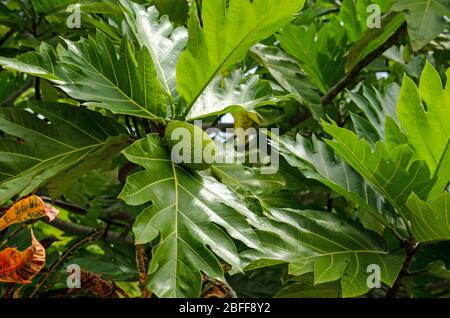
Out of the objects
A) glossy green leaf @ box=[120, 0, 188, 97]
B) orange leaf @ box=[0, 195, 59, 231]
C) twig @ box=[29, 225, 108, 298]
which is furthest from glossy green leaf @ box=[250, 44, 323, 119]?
orange leaf @ box=[0, 195, 59, 231]

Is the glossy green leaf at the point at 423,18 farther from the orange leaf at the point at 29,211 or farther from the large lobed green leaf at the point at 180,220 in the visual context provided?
the orange leaf at the point at 29,211

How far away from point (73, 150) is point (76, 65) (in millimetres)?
161

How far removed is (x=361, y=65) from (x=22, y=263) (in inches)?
43.6

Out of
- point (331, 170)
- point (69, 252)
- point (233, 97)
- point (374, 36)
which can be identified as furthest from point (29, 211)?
point (374, 36)

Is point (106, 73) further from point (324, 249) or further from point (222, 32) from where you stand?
point (324, 249)

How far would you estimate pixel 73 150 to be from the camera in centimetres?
132

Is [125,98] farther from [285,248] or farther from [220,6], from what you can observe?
[285,248]

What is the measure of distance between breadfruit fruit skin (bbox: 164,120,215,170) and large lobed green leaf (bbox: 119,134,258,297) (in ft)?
0.05

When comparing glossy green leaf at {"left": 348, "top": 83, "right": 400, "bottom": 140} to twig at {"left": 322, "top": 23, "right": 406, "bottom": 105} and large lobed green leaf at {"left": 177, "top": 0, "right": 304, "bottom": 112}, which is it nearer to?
twig at {"left": 322, "top": 23, "right": 406, "bottom": 105}

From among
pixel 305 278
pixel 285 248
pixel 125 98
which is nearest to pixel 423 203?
pixel 285 248

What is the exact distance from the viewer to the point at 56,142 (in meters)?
1.33

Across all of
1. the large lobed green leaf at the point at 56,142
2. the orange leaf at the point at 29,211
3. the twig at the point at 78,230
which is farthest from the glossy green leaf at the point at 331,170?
the twig at the point at 78,230

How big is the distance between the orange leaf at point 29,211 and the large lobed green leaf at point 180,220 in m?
0.12
